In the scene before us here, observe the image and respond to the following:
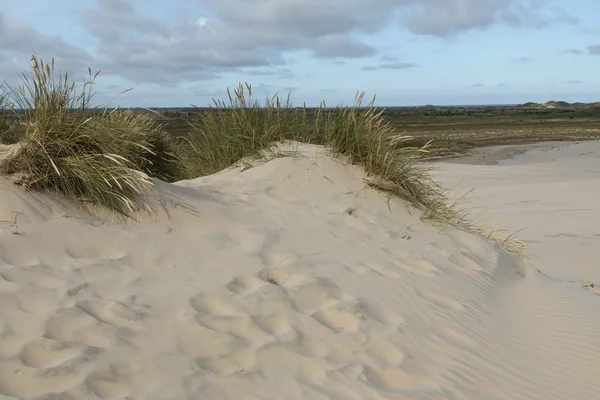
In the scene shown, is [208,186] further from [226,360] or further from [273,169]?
[226,360]

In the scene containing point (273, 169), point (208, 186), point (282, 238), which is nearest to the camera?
point (282, 238)

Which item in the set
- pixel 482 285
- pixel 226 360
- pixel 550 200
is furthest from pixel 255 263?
pixel 550 200

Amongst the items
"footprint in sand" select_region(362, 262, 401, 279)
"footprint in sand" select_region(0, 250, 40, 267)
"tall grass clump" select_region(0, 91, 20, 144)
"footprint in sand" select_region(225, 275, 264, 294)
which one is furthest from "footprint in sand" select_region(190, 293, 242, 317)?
"tall grass clump" select_region(0, 91, 20, 144)

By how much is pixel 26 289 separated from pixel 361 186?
156 inches

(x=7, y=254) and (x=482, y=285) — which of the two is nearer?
(x=7, y=254)

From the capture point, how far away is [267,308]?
3330mm

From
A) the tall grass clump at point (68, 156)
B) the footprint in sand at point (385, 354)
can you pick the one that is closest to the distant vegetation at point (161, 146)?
the tall grass clump at point (68, 156)

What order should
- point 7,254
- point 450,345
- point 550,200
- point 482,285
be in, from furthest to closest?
point 550,200 → point 482,285 → point 450,345 → point 7,254

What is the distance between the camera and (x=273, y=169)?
6098 millimetres

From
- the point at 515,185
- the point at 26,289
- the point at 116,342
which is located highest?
the point at 26,289

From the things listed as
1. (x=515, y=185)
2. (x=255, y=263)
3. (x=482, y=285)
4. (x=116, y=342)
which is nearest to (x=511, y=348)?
(x=482, y=285)

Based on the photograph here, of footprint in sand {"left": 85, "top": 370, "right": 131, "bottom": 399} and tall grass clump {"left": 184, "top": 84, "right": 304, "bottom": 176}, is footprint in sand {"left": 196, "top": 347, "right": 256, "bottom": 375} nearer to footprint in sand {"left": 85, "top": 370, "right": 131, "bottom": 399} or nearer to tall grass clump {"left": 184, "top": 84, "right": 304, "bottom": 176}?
footprint in sand {"left": 85, "top": 370, "right": 131, "bottom": 399}

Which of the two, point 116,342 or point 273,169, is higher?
point 273,169

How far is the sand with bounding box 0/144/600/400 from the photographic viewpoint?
8.56 ft
